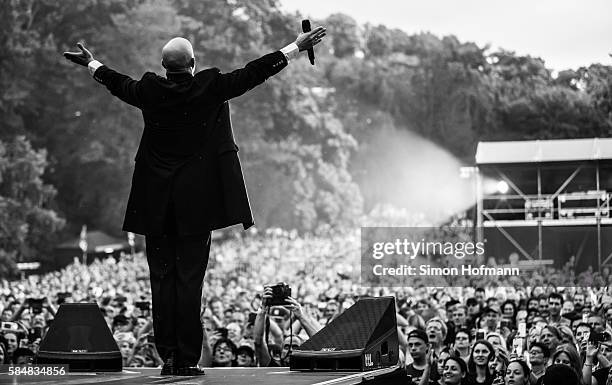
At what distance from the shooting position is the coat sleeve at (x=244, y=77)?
4559 millimetres

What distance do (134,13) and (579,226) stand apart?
1863 centimetres

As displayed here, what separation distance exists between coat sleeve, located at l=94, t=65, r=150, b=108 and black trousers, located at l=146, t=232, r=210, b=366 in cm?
55

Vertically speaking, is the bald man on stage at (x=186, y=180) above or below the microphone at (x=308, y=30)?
below

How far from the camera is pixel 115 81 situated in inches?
189

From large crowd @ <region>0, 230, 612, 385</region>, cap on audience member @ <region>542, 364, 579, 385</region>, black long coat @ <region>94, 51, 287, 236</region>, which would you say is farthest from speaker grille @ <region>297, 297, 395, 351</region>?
cap on audience member @ <region>542, 364, 579, 385</region>

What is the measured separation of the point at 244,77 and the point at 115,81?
0.59 meters

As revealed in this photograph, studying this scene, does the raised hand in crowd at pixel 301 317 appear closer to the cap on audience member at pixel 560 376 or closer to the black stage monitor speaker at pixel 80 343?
the black stage monitor speaker at pixel 80 343

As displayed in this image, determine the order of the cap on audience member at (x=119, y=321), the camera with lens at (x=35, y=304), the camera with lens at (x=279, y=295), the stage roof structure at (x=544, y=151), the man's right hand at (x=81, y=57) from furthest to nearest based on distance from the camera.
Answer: the stage roof structure at (x=544, y=151)
the camera with lens at (x=35, y=304)
the cap on audience member at (x=119, y=321)
the camera with lens at (x=279, y=295)
the man's right hand at (x=81, y=57)

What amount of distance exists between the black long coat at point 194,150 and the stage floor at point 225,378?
58 cm

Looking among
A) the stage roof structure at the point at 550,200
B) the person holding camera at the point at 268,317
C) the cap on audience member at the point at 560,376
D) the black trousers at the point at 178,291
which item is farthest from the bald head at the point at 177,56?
the stage roof structure at the point at 550,200

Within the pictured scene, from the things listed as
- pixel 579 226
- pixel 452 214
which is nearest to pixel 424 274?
pixel 579 226

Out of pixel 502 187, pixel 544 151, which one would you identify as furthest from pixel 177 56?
pixel 544 151

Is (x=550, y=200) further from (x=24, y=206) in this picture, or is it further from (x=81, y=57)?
(x=81, y=57)

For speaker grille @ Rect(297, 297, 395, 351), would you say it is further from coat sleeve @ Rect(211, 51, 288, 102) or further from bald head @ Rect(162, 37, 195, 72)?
bald head @ Rect(162, 37, 195, 72)
